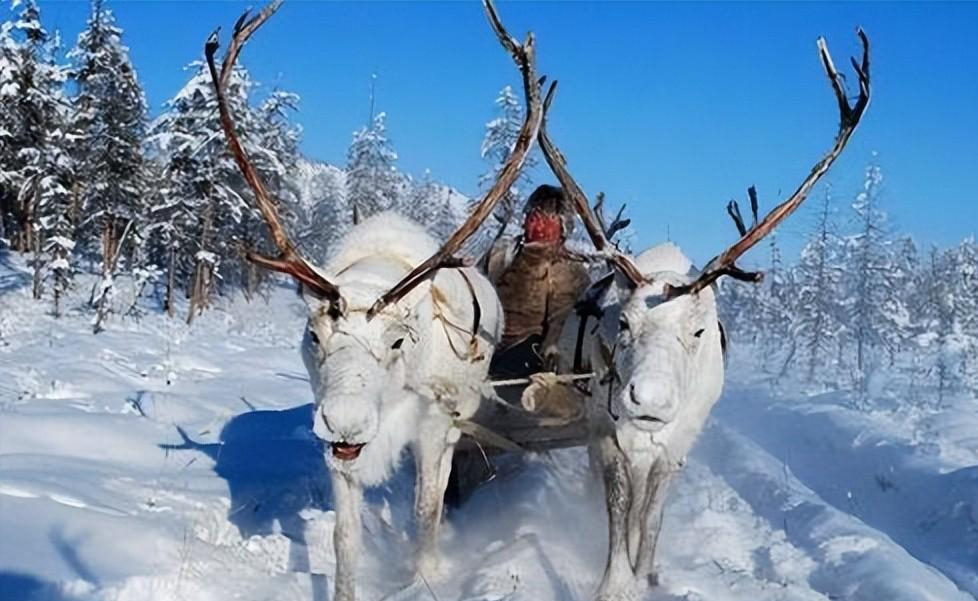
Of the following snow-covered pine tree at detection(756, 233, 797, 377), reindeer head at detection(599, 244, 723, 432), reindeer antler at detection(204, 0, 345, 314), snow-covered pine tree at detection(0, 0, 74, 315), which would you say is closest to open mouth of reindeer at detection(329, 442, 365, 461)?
reindeer antler at detection(204, 0, 345, 314)

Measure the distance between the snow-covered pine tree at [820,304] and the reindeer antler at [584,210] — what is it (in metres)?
30.7

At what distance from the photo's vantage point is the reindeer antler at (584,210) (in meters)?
5.51

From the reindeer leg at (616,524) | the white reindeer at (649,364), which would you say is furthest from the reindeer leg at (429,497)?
the reindeer leg at (616,524)

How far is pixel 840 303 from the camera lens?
47.2 meters

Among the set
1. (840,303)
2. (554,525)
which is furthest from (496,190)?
(840,303)

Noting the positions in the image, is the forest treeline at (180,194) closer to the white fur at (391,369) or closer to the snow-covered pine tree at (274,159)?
the snow-covered pine tree at (274,159)

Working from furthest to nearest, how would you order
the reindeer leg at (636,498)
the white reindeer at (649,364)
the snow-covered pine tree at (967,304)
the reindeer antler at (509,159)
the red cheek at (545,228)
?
Result: the snow-covered pine tree at (967,304)
the red cheek at (545,228)
the reindeer leg at (636,498)
the reindeer antler at (509,159)
the white reindeer at (649,364)

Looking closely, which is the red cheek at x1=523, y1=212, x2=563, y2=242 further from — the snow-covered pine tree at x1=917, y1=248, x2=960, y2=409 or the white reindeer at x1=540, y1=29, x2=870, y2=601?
the snow-covered pine tree at x1=917, y1=248, x2=960, y2=409

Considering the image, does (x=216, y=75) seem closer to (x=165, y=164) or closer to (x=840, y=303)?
(x=165, y=164)

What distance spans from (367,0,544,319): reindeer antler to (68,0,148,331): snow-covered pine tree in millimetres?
31190

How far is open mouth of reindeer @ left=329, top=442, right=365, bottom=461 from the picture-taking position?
487 centimetres

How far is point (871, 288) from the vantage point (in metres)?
43.3

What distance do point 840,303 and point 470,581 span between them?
148 ft

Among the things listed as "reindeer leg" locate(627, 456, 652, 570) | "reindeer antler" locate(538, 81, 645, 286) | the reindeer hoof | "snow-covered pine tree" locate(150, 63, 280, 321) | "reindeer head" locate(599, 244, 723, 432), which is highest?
"snow-covered pine tree" locate(150, 63, 280, 321)
